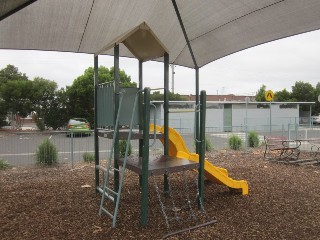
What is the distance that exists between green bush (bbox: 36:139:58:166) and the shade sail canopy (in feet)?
11.6

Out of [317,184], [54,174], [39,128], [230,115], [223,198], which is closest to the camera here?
[223,198]

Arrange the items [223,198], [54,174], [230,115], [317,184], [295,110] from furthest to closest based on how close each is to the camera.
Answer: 1. [295,110]
2. [230,115]
3. [54,174]
4. [317,184]
5. [223,198]

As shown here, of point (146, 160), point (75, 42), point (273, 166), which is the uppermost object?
point (75, 42)

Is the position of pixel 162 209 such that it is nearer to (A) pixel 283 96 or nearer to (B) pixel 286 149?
(B) pixel 286 149

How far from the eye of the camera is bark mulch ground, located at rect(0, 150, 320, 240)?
13.9 feet

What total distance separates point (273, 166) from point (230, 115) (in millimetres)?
26171

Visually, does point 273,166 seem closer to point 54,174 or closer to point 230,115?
point 54,174

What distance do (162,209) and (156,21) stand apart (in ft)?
14.5

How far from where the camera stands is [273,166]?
9484 millimetres

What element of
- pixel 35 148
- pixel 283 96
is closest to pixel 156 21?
pixel 35 148

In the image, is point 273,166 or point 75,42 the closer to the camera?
point 75,42

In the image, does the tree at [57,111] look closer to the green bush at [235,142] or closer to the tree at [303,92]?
the green bush at [235,142]

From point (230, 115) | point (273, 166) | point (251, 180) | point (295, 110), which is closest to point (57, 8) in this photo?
point (251, 180)

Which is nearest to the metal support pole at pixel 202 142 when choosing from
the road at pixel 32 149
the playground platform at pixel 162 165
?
the playground platform at pixel 162 165
